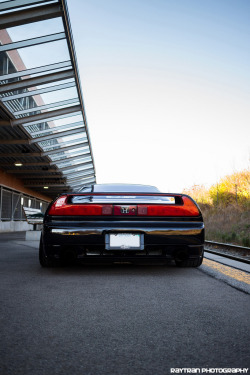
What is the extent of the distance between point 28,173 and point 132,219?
21431 mm

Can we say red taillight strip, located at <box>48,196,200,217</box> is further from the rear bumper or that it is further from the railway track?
the railway track

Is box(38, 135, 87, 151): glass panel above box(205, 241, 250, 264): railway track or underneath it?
above

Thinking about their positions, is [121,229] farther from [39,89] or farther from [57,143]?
[57,143]

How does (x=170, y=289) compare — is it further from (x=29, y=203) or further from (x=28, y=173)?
(x=29, y=203)

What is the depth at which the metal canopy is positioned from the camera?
8039 millimetres

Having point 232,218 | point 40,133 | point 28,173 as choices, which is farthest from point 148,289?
point 28,173

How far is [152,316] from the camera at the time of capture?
2.73 meters

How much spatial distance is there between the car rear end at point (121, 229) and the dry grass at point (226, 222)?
10831mm

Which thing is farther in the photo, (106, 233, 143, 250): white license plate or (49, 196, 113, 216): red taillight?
(49, 196, 113, 216): red taillight

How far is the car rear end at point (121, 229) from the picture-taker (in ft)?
14.6

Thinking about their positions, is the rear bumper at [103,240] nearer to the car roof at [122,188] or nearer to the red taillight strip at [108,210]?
the red taillight strip at [108,210]

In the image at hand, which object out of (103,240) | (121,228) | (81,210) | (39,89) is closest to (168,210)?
(121,228)

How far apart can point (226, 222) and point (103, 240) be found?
1792 centimetres

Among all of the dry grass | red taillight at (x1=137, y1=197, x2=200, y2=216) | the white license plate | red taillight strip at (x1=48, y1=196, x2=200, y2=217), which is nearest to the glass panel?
the dry grass
